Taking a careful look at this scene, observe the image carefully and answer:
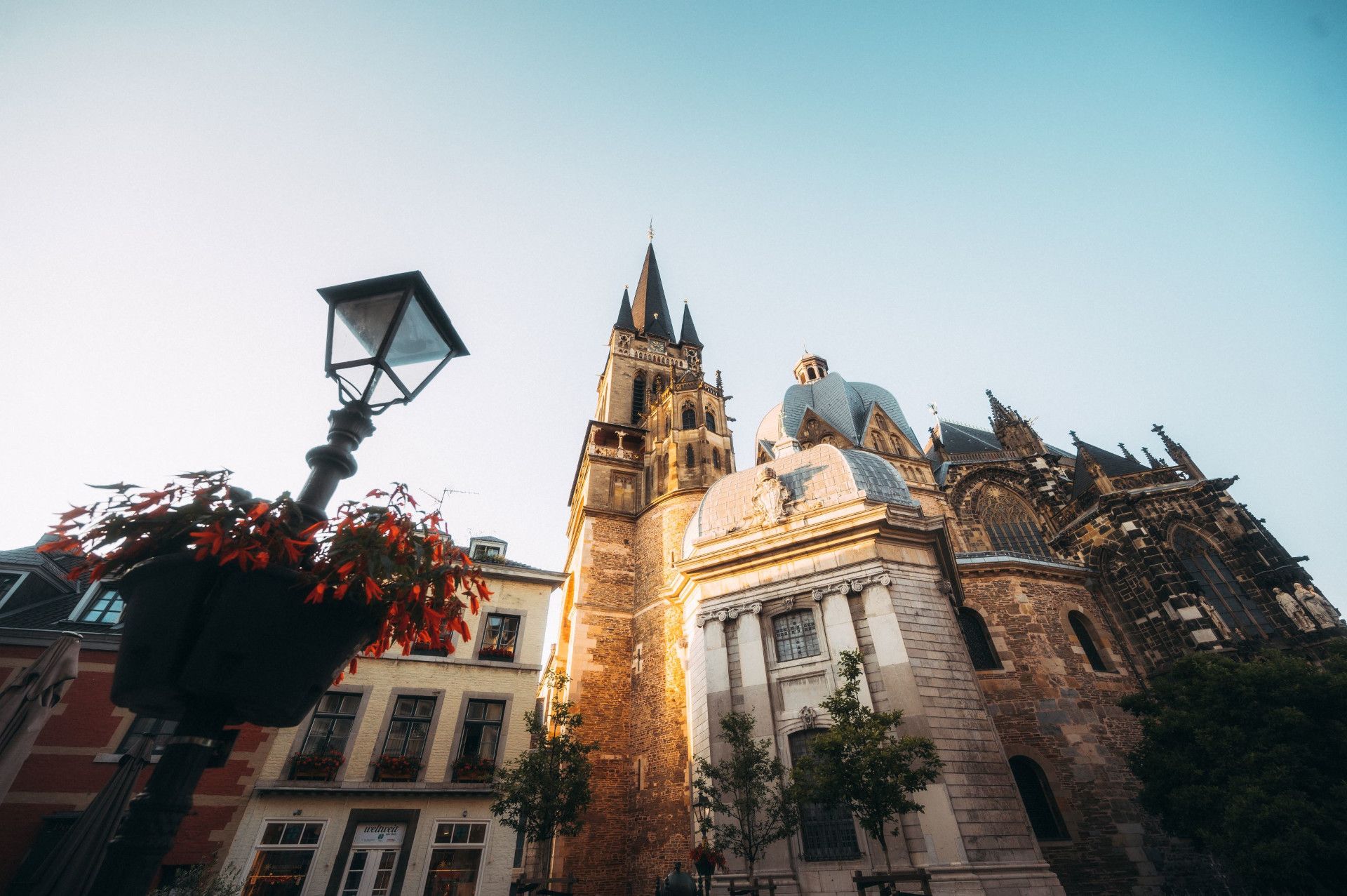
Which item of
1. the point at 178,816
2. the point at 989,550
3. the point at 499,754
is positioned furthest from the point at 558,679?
the point at 989,550

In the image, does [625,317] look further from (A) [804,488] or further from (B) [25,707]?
(B) [25,707]

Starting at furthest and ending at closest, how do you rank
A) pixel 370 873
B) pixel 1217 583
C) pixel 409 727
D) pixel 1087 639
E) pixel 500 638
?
→ 1. pixel 1217 583
2. pixel 1087 639
3. pixel 500 638
4. pixel 409 727
5. pixel 370 873

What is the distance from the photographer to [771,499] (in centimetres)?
1775

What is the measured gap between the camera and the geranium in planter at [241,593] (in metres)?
2.11

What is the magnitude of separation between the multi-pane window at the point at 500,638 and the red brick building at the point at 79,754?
16.5 ft

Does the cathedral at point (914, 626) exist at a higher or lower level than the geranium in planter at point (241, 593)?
higher

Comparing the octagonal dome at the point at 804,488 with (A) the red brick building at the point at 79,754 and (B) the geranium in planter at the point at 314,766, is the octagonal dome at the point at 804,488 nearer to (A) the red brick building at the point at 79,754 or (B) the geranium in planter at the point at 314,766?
(B) the geranium in planter at the point at 314,766

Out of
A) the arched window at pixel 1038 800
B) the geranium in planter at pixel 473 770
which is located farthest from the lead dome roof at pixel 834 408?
the geranium in planter at pixel 473 770

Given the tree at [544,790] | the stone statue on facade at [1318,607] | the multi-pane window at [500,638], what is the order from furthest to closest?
the stone statue on facade at [1318,607] < the multi-pane window at [500,638] < the tree at [544,790]

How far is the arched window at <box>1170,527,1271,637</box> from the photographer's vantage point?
20.2 m

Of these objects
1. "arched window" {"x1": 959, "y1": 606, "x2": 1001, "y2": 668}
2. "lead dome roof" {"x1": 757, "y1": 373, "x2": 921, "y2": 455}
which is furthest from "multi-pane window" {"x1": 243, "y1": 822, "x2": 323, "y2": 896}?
"lead dome roof" {"x1": 757, "y1": 373, "x2": 921, "y2": 455}

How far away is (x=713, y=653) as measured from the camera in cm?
1570

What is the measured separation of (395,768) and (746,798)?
816 cm

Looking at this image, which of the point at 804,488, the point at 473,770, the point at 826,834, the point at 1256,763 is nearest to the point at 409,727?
the point at 473,770
